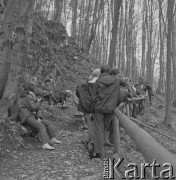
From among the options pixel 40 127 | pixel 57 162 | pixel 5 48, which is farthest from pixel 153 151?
pixel 5 48

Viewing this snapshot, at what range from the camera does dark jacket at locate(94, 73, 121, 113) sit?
14.7 feet

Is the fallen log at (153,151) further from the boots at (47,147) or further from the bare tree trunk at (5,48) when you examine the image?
the bare tree trunk at (5,48)

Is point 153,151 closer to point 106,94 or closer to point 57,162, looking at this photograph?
point 106,94

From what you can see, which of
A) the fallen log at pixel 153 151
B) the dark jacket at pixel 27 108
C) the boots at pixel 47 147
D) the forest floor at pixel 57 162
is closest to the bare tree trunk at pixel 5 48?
the dark jacket at pixel 27 108

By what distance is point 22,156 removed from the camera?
15.2ft

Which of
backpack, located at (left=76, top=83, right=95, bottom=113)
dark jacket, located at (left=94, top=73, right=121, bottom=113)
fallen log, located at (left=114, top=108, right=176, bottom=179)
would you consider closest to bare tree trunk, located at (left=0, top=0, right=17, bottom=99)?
backpack, located at (left=76, top=83, right=95, bottom=113)

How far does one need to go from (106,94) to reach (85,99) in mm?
520

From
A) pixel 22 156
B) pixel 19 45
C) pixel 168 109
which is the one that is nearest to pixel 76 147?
pixel 22 156

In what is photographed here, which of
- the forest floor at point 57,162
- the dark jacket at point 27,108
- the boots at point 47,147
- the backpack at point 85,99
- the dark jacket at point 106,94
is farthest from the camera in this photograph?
the dark jacket at point 27,108

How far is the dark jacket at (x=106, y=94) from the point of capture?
14.7ft

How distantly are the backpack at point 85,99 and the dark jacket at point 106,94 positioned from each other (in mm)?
193

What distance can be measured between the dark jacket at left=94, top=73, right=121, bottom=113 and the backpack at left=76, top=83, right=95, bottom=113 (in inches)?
→ 7.6

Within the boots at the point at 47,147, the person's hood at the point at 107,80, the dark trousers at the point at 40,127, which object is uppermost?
the person's hood at the point at 107,80

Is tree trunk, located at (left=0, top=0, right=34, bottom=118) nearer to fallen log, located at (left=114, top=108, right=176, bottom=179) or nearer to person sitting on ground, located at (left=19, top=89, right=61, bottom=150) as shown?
person sitting on ground, located at (left=19, top=89, right=61, bottom=150)
